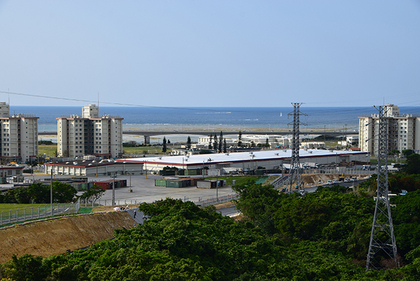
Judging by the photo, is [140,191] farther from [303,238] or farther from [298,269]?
[298,269]

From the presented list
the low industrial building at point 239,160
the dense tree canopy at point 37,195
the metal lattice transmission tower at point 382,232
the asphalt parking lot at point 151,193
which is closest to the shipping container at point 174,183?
the asphalt parking lot at point 151,193

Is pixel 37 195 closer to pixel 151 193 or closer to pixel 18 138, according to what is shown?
pixel 151 193

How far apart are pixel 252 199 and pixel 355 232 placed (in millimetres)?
10539

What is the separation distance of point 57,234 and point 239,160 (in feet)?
145

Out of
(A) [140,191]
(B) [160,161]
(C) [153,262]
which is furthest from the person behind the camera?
(B) [160,161]

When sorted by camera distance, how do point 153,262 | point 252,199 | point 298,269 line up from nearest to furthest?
point 153,262, point 298,269, point 252,199

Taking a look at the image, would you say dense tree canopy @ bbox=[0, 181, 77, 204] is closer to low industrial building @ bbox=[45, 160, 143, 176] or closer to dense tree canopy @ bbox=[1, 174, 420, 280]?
dense tree canopy @ bbox=[1, 174, 420, 280]

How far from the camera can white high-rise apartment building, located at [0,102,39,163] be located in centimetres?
8469

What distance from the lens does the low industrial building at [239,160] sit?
67.2 m

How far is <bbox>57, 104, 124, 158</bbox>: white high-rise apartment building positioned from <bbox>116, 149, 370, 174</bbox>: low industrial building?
2271 centimetres

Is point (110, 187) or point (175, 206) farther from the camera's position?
point (110, 187)

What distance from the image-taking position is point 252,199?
127 ft

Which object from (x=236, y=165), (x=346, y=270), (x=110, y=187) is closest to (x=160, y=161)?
(x=236, y=165)

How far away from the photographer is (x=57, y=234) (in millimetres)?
27219
